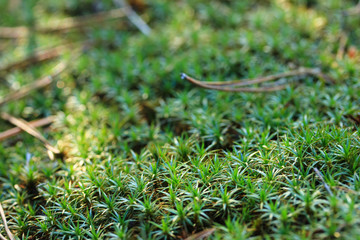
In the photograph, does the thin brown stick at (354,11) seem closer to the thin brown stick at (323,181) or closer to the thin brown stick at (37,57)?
the thin brown stick at (323,181)

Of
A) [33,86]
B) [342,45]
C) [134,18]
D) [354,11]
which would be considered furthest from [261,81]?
[33,86]

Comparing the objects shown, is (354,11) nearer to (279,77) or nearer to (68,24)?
(279,77)

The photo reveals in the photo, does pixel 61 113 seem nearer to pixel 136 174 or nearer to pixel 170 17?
pixel 136 174

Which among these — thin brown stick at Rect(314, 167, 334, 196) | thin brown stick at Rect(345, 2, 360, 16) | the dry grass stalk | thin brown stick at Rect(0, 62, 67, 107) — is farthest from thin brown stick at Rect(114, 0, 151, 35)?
thin brown stick at Rect(314, 167, 334, 196)

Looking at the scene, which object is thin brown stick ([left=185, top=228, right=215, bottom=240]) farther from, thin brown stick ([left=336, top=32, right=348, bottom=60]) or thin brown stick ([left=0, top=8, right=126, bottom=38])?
thin brown stick ([left=0, top=8, right=126, bottom=38])

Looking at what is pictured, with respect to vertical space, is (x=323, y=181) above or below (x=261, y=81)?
below

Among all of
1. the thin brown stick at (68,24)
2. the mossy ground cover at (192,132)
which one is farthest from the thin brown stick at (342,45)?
the thin brown stick at (68,24)
